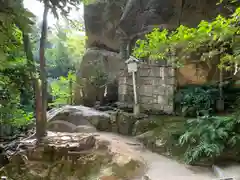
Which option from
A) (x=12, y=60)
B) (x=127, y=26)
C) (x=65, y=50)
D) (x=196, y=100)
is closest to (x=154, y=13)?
(x=127, y=26)

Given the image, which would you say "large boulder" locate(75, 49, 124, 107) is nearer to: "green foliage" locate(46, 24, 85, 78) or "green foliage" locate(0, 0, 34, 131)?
"green foliage" locate(46, 24, 85, 78)

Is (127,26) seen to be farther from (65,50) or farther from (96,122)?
(65,50)

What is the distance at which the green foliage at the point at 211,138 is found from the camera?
15.4 feet

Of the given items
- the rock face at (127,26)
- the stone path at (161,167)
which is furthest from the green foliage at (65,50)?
the stone path at (161,167)

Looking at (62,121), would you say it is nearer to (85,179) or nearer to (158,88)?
(85,179)

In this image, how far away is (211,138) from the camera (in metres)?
4.81

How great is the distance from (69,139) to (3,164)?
170 cm

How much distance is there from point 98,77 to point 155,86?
13.2ft

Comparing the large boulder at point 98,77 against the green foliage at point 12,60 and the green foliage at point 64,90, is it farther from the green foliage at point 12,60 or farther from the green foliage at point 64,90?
the green foliage at point 12,60

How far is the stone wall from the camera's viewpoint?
8.14m

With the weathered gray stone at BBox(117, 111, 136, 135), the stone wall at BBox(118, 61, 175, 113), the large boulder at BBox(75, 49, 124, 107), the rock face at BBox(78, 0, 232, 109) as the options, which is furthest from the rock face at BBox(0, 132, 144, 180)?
the large boulder at BBox(75, 49, 124, 107)

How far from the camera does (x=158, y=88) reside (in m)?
8.38

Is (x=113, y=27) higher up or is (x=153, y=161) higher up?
(x=113, y=27)

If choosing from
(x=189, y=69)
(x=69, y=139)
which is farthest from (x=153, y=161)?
(x=189, y=69)
